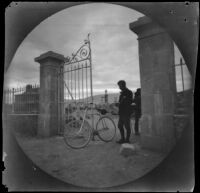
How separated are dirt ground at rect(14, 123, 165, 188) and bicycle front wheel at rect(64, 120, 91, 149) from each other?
91mm

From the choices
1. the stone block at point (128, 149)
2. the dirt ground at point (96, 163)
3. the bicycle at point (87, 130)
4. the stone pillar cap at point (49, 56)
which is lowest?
the dirt ground at point (96, 163)

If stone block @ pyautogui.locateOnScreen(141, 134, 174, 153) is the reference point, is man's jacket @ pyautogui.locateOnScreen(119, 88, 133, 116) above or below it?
above

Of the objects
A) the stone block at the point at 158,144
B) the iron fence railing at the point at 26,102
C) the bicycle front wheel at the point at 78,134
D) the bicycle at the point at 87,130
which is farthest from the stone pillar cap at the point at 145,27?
the iron fence railing at the point at 26,102

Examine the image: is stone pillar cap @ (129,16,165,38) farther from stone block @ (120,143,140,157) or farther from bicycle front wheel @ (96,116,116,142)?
stone block @ (120,143,140,157)

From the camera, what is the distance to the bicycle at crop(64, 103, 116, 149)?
7.06ft

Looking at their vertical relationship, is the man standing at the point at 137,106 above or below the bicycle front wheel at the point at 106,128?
above

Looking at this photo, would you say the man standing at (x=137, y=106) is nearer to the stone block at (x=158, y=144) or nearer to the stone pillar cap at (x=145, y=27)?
the stone block at (x=158, y=144)

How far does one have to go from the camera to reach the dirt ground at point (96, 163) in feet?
5.76

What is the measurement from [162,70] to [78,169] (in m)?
1.63

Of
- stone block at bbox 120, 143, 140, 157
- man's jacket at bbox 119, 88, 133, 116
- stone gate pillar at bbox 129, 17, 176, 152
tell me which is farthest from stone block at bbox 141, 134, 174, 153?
man's jacket at bbox 119, 88, 133, 116

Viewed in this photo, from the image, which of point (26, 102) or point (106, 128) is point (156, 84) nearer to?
point (106, 128)

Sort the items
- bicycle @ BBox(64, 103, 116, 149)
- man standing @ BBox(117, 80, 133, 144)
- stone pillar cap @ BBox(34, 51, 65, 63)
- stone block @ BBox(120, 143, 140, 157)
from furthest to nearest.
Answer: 1. stone pillar cap @ BBox(34, 51, 65, 63)
2. bicycle @ BBox(64, 103, 116, 149)
3. stone block @ BBox(120, 143, 140, 157)
4. man standing @ BBox(117, 80, 133, 144)

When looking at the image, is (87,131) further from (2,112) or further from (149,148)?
(2,112)

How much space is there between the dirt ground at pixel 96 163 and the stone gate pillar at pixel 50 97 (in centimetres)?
72
